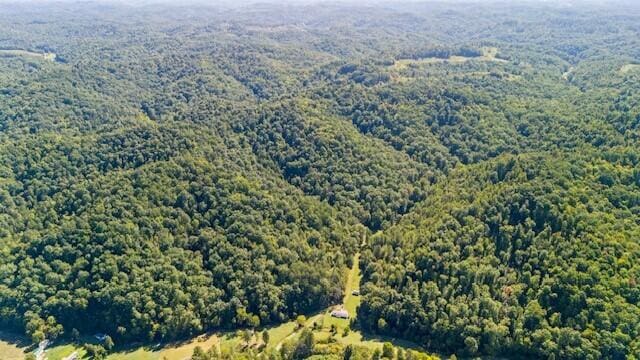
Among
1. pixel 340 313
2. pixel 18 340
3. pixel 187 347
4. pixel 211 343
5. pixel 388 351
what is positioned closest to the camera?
pixel 388 351

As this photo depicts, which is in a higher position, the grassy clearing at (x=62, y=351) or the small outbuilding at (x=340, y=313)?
the small outbuilding at (x=340, y=313)

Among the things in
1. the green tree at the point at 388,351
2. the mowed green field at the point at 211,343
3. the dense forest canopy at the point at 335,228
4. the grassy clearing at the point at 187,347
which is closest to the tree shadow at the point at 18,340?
the mowed green field at the point at 211,343

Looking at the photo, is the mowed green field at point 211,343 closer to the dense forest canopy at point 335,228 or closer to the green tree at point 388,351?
the dense forest canopy at point 335,228

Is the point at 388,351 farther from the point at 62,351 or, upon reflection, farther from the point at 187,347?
the point at 62,351

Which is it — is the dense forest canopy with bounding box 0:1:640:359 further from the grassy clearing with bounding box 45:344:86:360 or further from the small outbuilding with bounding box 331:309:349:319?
the small outbuilding with bounding box 331:309:349:319

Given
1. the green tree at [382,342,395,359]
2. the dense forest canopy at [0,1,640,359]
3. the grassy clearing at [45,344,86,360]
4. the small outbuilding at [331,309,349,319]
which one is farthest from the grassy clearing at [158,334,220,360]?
the green tree at [382,342,395,359]

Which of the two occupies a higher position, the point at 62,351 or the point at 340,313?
the point at 340,313

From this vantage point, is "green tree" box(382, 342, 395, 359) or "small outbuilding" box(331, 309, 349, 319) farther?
"small outbuilding" box(331, 309, 349, 319)

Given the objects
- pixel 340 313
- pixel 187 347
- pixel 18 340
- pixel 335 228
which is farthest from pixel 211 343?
pixel 335 228

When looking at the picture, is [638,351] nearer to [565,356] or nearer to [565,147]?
[565,356]

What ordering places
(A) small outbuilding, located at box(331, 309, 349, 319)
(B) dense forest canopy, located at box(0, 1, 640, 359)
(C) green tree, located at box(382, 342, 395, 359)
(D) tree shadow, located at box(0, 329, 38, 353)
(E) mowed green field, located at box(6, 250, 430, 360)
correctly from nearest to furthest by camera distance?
(C) green tree, located at box(382, 342, 395, 359), (B) dense forest canopy, located at box(0, 1, 640, 359), (E) mowed green field, located at box(6, 250, 430, 360), (D) tree shadow, located at box(0, 329, 38, 353), (A) small outbuilding, located at box(331, 309, 349, 319)

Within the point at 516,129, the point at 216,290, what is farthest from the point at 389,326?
the point at 516,129

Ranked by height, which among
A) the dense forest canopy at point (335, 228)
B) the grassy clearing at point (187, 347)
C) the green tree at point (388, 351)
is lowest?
the grassy clearing at point (187, 347)
